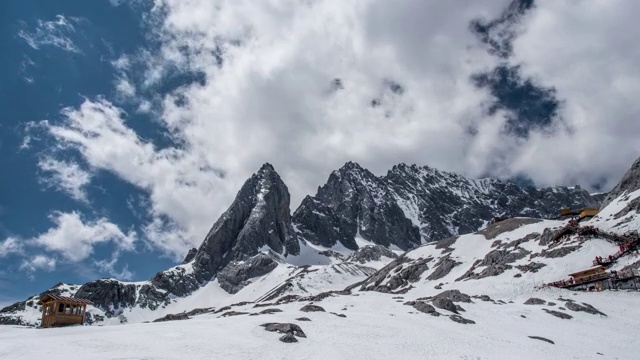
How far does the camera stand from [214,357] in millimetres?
24859

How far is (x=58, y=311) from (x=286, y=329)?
80.7ft

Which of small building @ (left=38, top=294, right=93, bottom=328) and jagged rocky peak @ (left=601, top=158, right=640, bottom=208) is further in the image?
jagged rocky peak @ (left=601, top=158, right=640, bottom=208)

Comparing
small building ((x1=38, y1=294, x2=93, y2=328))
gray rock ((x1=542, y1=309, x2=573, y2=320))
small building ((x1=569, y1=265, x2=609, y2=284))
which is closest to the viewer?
small building ((x1=38, y1=294, x2=93, y2=328))

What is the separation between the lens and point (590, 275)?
63812mm

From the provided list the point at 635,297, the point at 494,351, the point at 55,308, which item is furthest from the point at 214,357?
the point at 635,297

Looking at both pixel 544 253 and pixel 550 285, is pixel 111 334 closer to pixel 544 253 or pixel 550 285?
pixel 550 285

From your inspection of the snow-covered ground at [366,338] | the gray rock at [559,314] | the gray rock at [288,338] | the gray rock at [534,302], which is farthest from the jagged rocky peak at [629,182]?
the gray rock at [288,338]

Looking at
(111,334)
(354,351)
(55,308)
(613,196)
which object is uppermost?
(613,196)

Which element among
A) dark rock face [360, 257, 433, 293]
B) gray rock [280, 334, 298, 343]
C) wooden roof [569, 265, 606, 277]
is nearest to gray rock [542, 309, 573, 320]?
wooden roof [569, 265, 606, 277]

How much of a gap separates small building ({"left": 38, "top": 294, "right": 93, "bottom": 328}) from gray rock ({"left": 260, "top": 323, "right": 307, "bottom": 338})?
2208 cm

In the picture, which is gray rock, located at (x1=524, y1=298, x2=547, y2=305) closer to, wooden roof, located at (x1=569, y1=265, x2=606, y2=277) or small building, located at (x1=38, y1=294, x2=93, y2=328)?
wooden roof, located at (x1=569, y1=265, x2=606, y2=277)

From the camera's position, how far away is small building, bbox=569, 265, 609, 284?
62303 mm

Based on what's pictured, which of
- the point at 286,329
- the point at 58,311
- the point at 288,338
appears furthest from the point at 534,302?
the point at 58,311

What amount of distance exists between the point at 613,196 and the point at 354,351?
4542 inches
